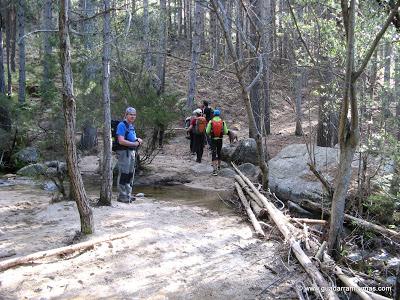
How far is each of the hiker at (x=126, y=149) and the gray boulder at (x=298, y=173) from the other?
3.64m

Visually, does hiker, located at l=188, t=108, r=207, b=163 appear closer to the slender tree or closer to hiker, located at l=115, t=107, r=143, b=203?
hiker, located at l=115, t=107, r=143, b=203

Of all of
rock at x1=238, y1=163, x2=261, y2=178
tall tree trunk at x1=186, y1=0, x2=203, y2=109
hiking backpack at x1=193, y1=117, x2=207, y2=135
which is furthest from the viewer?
tall tree trunk at x1=186, y1=0, x2=203, y2=109

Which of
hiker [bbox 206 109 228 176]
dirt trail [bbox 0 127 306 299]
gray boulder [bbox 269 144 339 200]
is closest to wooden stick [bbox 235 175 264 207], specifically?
dirt trail [bbox 0 127 306 299]

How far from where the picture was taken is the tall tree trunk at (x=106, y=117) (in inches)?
296

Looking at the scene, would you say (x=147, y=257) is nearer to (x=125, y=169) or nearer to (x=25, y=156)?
(x=125, y=169)

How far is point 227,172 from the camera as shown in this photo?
12891mm

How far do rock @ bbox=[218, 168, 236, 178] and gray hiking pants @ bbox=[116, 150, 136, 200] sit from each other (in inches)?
177

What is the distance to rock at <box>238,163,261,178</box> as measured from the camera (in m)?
12.6

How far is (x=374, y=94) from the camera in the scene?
10.5 m

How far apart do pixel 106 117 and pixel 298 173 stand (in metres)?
4.95

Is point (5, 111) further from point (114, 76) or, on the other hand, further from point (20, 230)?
point (20, 230)

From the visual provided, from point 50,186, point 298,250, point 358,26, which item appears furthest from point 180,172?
point 298,250

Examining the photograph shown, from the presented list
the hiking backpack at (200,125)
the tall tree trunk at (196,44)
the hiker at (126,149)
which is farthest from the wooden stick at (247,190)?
the tall tree trunk at (196,44)

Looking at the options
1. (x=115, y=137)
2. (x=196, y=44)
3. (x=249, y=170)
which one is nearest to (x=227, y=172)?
(x=249, y=170)
